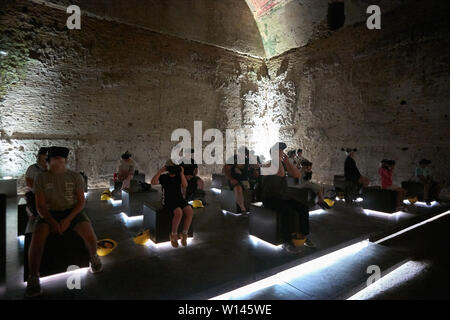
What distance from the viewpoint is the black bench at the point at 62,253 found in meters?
2.70

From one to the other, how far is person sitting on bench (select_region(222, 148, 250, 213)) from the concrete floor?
36cm

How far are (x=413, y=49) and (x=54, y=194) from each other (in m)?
10.1

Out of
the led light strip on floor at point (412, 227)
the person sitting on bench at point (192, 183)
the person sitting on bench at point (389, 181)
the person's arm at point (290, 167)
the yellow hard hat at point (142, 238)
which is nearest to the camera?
the yellow hard hat at point (142, 238)

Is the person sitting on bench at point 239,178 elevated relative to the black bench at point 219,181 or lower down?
elevated

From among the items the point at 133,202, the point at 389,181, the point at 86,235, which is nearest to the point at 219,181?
the point at 133,202

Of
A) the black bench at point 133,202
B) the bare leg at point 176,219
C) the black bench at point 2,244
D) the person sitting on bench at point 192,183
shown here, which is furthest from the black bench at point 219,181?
the black bench at point 2,244

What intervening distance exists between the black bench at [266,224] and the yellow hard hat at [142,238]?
156 cm

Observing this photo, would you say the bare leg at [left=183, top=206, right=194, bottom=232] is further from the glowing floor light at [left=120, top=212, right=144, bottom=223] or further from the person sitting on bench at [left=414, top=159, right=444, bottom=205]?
the person sitting on bench at [left=414, top=159, right=444, bottom=205]

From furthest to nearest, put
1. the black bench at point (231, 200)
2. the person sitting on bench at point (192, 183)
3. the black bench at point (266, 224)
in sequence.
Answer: the black bench at point (231, 200), the person sitting on bench at point (192, 183), the black bench at point (266, 224)

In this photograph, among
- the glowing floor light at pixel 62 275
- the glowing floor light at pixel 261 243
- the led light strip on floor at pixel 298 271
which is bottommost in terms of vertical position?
the led light strip on floor at pixel 298 271

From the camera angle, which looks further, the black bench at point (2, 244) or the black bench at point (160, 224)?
the black bench at point (160, 224)

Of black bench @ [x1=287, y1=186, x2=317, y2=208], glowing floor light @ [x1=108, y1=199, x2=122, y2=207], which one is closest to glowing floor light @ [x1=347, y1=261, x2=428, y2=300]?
black bench @ [x1=287, y1=186, x2=317, y2=208]

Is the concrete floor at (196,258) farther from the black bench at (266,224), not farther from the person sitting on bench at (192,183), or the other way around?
the person sitting on bench at (192,183)

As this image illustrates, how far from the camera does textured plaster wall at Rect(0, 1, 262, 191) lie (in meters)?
7.50
